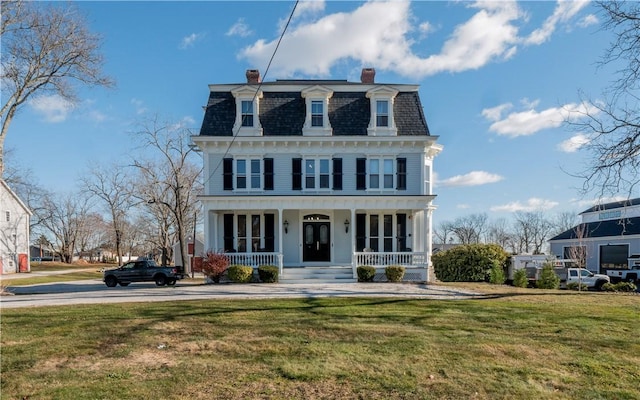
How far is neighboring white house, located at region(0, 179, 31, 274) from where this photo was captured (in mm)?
34719

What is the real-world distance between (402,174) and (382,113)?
135 inches

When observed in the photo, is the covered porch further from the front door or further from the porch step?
the porch step

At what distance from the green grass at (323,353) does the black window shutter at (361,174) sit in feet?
33.9

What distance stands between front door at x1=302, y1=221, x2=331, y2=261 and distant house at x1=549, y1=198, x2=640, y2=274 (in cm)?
2481

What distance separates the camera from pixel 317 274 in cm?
1802

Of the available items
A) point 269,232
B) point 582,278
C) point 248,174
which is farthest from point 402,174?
point 582,278

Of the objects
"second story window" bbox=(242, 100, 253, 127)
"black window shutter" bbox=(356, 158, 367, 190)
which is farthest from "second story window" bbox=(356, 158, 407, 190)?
"second story window" bbox=(242, 100, 253, 127)

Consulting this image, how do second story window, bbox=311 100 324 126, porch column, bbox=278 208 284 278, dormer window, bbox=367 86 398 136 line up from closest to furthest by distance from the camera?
porch column, bbox=278 208 284 278
dormer window, bbox=367 86 398 136
second story window, bbox=311 100 324 126

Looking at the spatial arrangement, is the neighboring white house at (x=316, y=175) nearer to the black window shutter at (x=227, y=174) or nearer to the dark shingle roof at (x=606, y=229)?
the black window shutter at (x=227, y=174)

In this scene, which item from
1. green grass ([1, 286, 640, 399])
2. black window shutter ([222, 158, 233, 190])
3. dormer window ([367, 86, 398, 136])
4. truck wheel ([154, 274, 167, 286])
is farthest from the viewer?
dormer window ([367, 86, 398, 136])

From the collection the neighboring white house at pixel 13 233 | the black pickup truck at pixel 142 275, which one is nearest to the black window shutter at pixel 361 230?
the black pickup truck at pixel 142 275

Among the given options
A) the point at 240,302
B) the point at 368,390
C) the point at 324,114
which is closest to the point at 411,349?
the point at 368,390

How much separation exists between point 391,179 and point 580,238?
24.8 m

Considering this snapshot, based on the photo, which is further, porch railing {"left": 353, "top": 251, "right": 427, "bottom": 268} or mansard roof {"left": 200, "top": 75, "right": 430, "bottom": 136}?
mansard roof {"left": 200, "top": 75, "right": 430, "bottom": 136}
